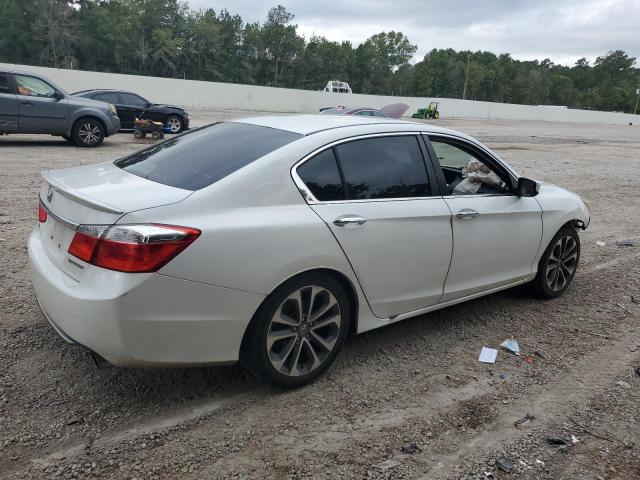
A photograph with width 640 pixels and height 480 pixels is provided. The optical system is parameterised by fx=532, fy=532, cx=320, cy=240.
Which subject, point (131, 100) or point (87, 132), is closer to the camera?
point (87, 132)

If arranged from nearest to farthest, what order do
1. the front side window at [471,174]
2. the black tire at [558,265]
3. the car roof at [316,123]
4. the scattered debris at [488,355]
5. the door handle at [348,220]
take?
the door handle at [348,220] → the car roof at [316,123] → the scattered debris at [488,355] → the front side window at [471,174] → the black tire at [558,265]

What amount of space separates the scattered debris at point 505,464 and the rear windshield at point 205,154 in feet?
6.84

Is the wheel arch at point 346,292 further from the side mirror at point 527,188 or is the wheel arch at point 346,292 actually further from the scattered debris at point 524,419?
the side mirror at point 527,188

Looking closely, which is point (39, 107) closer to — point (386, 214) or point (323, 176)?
point (323, 176)

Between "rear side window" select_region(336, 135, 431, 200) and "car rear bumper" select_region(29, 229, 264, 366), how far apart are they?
1.04 m

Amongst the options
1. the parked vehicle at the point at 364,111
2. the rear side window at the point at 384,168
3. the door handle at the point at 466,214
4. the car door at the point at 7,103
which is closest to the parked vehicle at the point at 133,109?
the car door at the point at 7,103

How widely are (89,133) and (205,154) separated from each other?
11137mm

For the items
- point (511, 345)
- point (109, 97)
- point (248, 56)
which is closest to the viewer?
point (511, 345)

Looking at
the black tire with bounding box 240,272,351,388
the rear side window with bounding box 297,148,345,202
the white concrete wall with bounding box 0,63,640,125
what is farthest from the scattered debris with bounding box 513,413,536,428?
the white concrete wall with bounding box 0,63,640,125

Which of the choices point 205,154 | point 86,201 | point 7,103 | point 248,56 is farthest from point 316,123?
point 248,56

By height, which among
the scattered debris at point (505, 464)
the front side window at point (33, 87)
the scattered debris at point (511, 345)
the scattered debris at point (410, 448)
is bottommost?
the scattered debris at point (410, 448)

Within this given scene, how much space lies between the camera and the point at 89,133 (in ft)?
43.0

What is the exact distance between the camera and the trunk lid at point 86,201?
2678 mm

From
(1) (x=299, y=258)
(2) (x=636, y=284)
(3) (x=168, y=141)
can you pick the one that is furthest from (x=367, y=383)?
(2) (x=636, y=284)
